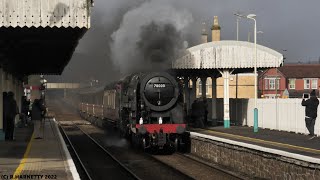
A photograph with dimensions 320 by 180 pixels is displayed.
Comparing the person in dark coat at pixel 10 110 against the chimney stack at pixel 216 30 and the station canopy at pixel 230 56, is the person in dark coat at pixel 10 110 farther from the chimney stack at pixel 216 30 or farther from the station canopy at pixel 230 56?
the chimney stack at pixel 216 30

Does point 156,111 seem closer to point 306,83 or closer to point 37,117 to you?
point 37,117

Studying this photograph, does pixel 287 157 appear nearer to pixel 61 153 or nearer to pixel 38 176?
pixel 38 176

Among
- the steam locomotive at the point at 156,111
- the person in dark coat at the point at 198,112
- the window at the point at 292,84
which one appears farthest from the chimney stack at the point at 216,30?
the steam locomotive at the point at 156,111

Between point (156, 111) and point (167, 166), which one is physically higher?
point (156, 111)

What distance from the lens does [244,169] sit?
13789 mm

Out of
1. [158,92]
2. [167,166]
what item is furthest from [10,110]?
[167,166]

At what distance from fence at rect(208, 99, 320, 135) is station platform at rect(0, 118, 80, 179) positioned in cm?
1038

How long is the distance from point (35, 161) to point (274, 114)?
49.7ft

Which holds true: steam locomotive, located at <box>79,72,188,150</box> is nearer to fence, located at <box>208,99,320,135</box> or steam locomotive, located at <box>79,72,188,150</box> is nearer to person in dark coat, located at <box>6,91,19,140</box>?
person in dark coat, located at <box>6,91,19,140</box>

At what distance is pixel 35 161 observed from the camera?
13047mm

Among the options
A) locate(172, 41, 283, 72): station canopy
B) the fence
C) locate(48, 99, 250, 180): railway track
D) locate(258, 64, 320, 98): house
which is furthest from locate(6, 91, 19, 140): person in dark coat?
locate(258, 64, 320, 98): house

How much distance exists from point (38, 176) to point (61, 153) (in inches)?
182

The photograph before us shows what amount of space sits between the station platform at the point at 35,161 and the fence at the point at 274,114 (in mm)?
10376

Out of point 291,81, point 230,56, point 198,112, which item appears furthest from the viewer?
point 291,81
